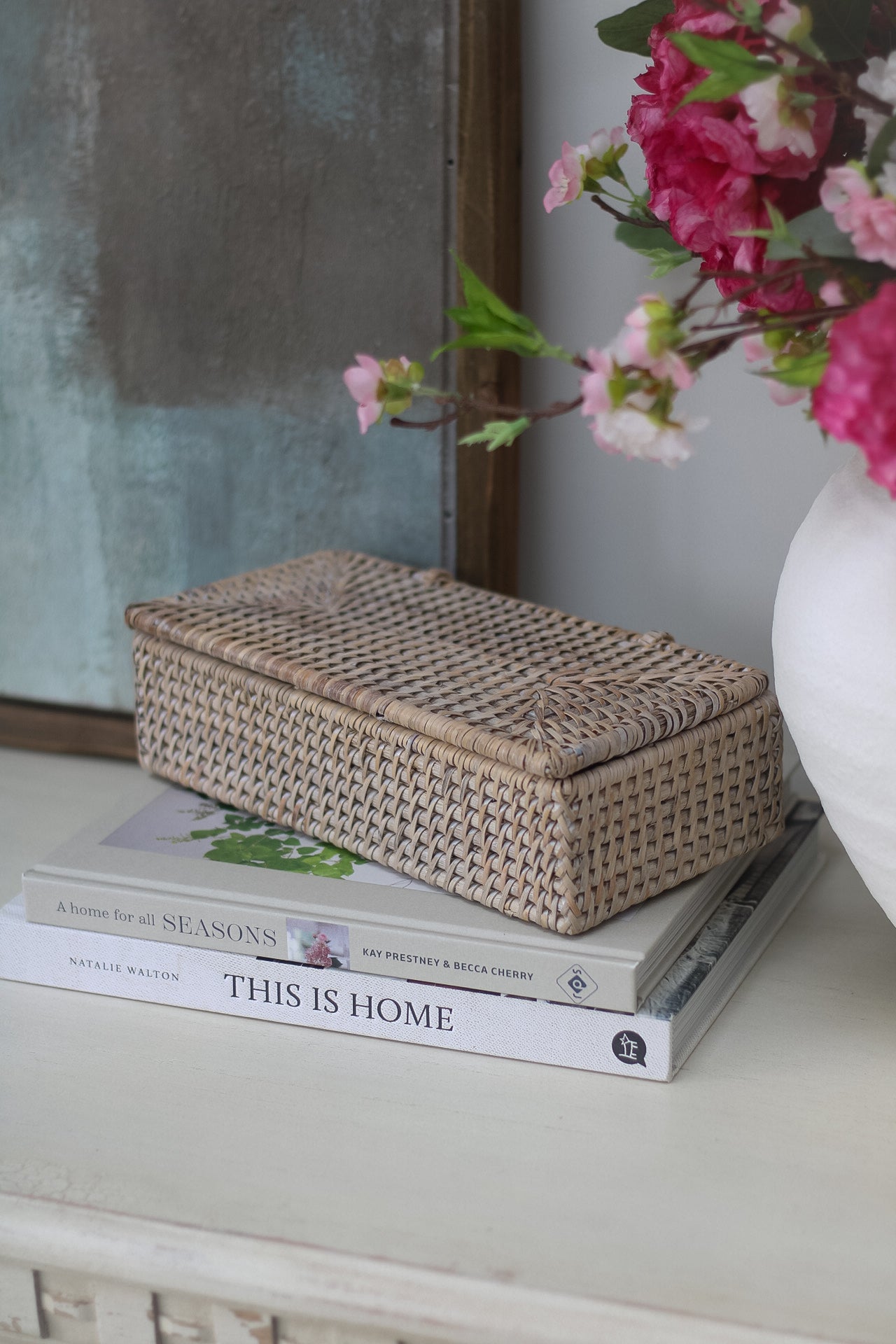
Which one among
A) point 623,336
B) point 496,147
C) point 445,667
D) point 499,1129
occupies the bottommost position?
point 499,1129

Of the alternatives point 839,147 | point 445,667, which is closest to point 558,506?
point 445,667

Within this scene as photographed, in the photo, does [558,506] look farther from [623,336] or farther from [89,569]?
[623,336]

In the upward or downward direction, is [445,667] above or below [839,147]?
below

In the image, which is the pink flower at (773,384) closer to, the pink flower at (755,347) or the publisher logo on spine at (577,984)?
the pink flower at (755,347)

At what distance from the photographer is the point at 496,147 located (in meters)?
0.72

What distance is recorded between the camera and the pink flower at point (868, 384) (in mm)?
383

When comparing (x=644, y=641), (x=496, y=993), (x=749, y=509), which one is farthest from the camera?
(x=749, y=509)

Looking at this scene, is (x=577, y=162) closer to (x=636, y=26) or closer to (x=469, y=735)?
(x=636, y=26)

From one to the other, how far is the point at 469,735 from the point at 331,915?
100 mm

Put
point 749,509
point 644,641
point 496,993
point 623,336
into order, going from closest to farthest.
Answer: point 623,336 → point 496,993 → point 644,641 → point 749,509

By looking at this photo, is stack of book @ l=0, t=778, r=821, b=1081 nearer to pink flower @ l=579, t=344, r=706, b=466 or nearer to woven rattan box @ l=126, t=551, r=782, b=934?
woven rattan box @ l=126, t=551, r=782, b=934

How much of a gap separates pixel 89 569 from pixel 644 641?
1.30ft

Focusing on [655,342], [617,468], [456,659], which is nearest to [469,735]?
[456,659]

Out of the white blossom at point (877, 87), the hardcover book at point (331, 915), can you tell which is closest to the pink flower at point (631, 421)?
the white blossom at point (877, 87)
